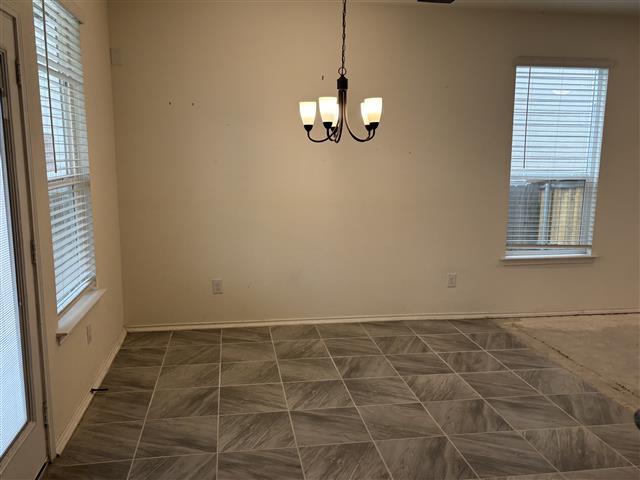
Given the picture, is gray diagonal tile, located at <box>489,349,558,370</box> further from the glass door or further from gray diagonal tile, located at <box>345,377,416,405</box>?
the glass door

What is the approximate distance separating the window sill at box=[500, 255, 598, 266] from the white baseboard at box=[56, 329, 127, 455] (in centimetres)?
340

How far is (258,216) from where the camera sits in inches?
A: 173

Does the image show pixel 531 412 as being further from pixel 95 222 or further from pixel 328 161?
pixel 95 222

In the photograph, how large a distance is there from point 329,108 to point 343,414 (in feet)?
5.80

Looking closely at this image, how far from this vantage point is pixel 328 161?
14.4 feet

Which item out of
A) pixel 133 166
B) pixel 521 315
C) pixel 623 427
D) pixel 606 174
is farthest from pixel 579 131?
pixel 133 166

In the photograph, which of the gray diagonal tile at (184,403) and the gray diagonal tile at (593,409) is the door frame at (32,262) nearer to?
the gray diagonal tile at (184,403)

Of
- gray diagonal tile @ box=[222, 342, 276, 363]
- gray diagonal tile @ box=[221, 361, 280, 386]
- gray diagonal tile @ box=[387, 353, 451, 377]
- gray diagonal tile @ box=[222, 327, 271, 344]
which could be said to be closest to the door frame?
gray diagonal tile @ box=[221, 361, 280, 386]

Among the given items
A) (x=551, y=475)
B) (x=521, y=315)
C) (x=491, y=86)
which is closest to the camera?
(x=551, y=475)

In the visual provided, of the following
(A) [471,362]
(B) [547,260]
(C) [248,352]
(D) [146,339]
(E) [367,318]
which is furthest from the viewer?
(B) [547,260]

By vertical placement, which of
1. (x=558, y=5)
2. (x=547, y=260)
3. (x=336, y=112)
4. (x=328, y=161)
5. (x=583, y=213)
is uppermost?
(x=558, y=5)

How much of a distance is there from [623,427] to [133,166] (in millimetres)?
3811

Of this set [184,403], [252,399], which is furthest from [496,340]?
[184,403]

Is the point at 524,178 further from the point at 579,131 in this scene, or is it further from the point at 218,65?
the point at 218,65
